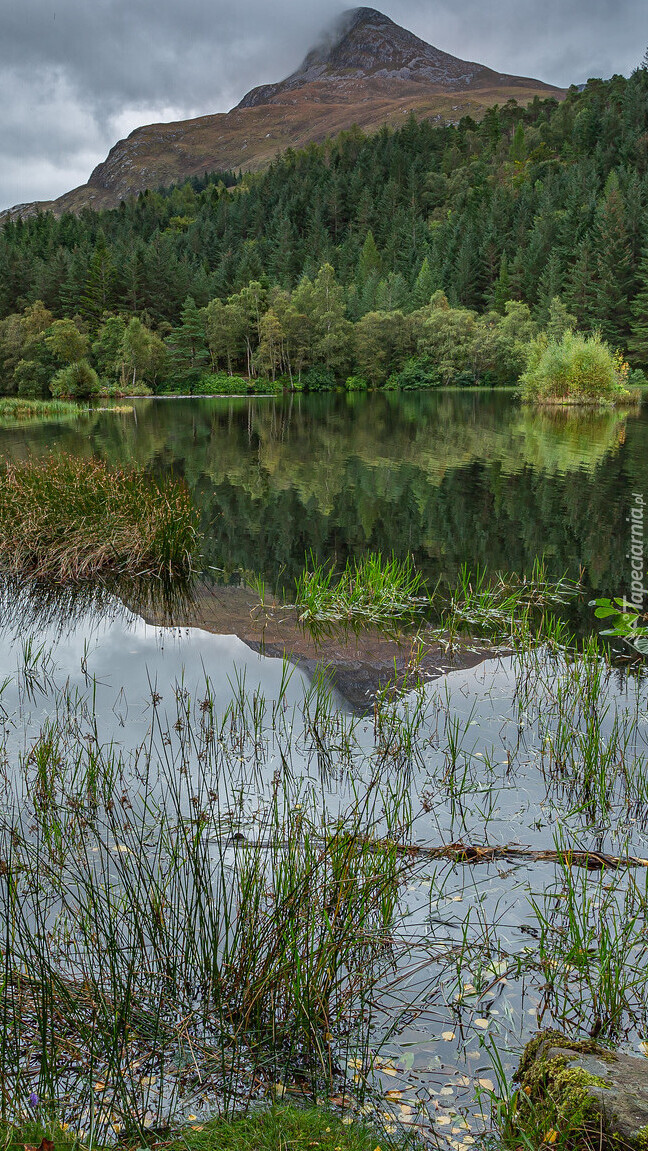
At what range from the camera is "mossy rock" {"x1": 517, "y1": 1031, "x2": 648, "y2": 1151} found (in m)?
1.83

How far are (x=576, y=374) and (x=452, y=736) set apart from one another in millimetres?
35094

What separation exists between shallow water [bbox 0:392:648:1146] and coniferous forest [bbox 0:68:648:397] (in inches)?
1881

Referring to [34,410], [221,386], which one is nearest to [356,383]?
[221,386]

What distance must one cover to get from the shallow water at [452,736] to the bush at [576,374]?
74.9 ft

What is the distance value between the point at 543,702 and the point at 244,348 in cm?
7315

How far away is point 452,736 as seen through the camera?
16.6 feet

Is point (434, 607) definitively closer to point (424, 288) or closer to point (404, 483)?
point (404, 483)

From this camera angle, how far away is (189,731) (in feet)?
16.7

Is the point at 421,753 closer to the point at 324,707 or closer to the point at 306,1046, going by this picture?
the point at 324,707

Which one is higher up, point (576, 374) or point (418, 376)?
point (418, 376)

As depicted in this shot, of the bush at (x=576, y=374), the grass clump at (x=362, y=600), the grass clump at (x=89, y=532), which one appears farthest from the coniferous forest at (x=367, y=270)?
the grass clump at (x=362, y=600)

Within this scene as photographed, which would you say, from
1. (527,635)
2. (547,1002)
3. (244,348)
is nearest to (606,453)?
(527,635)

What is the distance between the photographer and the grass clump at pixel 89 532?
29.8ft

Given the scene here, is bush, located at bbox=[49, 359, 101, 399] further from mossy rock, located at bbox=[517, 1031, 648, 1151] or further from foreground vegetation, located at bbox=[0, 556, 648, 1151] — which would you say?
mossy rock, located at bbox=[517, 1031, 648, 1151]
